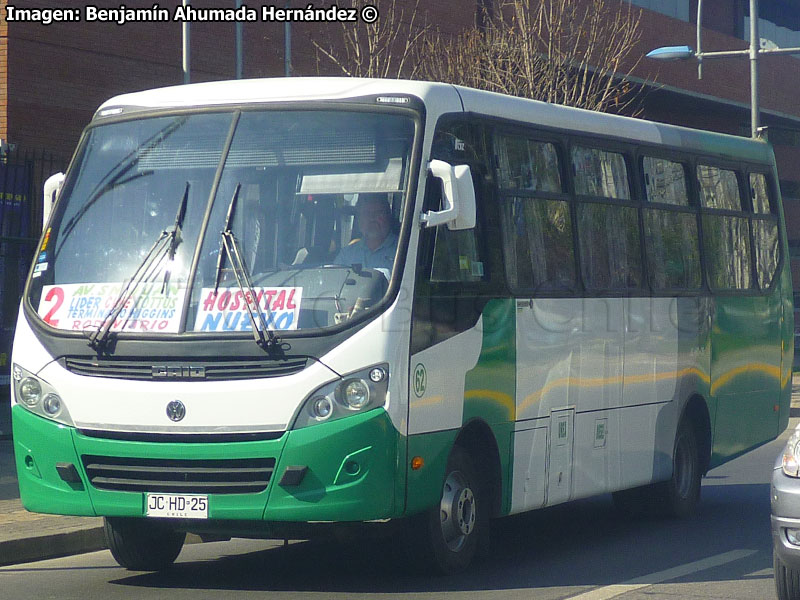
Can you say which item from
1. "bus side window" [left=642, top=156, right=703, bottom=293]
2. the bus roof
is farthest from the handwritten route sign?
"bus side window" [left=642, top=156, right=703, bottom=293]

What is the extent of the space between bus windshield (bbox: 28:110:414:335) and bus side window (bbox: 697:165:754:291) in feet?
15.8

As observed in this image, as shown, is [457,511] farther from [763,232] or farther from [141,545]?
[763,232]

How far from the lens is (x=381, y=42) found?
23484 millimetres

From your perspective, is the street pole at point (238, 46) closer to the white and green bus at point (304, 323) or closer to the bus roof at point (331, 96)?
the bus roof at point (331, 96)

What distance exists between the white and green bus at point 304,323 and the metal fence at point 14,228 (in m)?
9.68

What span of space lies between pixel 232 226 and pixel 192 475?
4.57ft

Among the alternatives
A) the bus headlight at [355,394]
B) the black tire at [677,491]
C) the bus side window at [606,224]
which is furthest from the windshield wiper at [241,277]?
the black tire at [677,491]

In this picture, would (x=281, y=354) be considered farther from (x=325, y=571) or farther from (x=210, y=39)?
(x=210, y=39)

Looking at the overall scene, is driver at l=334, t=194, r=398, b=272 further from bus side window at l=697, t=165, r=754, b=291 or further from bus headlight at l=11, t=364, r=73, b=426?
bus side window at l=697, t=165, r=754, b=291

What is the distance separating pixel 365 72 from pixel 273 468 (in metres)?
16.5

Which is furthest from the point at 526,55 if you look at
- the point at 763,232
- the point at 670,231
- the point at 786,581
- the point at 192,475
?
the point at 786,581

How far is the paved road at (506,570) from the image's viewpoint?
792 centimetres

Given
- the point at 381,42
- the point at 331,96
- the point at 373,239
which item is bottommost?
the point at 373,239

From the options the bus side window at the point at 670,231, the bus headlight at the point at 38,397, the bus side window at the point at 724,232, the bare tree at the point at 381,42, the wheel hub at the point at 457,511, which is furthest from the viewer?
the bare tree at the point at 381,42
